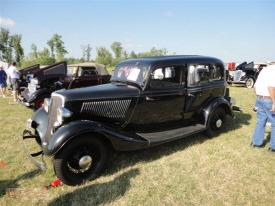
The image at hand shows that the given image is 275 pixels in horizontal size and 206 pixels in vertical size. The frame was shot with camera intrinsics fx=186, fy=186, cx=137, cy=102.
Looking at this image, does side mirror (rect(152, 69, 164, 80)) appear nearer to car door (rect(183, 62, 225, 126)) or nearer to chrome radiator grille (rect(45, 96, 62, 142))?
car door (rect(183, 62, 225, 126))

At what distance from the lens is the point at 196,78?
3.92 metres

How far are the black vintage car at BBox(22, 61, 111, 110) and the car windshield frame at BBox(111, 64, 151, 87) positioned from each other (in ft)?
13.4

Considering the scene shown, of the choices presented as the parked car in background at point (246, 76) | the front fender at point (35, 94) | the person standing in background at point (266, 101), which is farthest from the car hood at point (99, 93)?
the parked car in background at point (246, 76)

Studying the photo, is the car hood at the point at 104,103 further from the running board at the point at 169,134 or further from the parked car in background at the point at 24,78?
the parked car in background at the point at 24,78

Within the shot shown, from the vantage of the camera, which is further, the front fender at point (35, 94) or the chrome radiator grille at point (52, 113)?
the front fender at point (35, 94)

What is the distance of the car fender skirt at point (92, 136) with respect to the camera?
8.23 ft

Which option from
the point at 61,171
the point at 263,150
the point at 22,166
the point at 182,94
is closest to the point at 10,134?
the point at 22,166

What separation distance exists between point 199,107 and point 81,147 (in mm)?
2686

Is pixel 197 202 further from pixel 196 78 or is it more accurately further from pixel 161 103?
pixel 196 78

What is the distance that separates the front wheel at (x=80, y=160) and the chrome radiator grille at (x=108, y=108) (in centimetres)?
45

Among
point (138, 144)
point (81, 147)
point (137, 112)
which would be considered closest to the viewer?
point (81, 147)

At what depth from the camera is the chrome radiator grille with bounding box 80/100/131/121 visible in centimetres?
297

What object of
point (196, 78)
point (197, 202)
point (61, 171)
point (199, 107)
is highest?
point (196, 78)

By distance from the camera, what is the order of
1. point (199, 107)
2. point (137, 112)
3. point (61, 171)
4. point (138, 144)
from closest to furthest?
point (61, 171) → point (138, 144) → point (137, 112) → point (199, 107)
